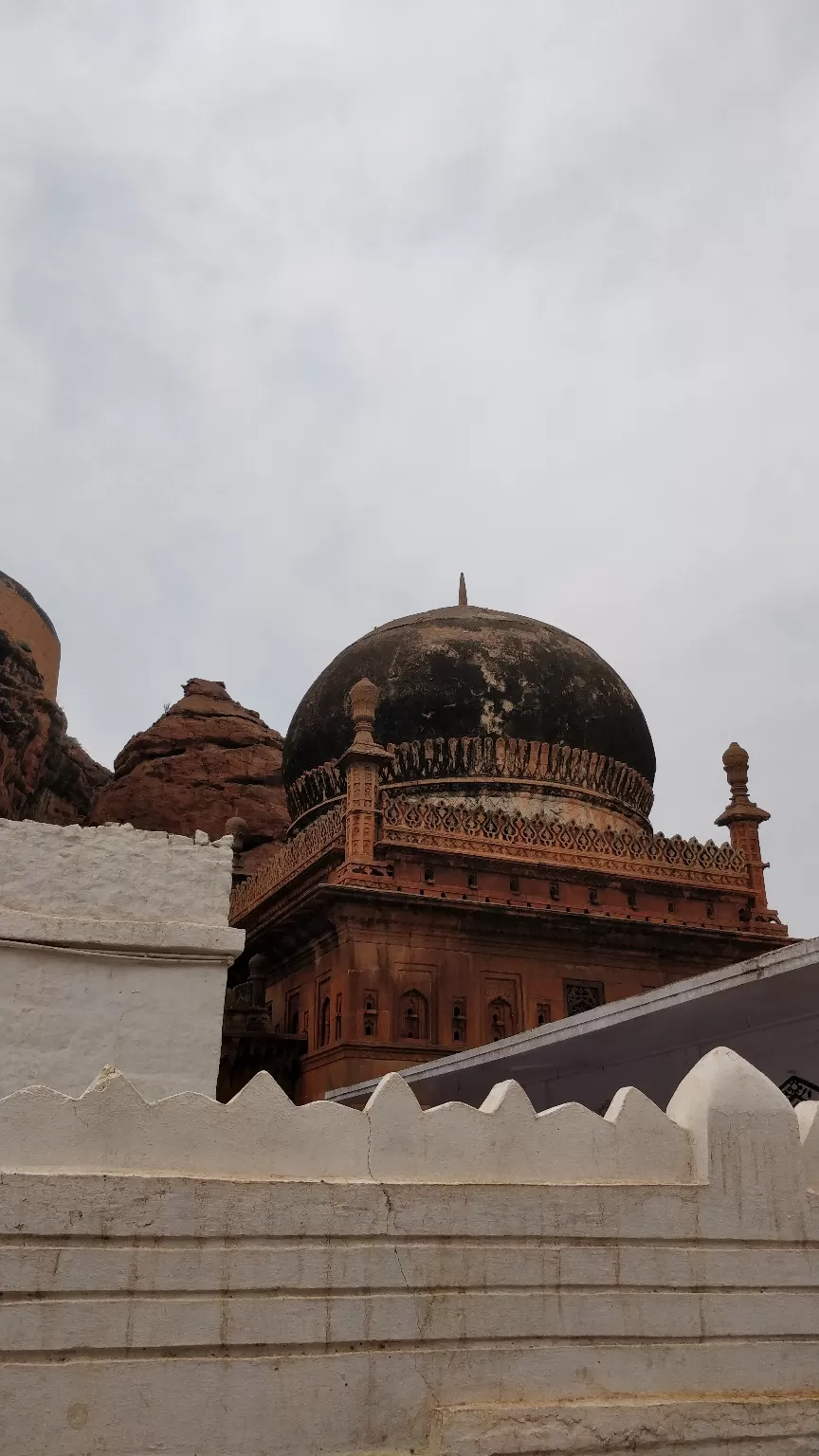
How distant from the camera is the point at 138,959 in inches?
317

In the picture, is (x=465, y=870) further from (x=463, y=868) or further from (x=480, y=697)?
(x=480, y=697)

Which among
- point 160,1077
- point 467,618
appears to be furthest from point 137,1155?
point 467,618

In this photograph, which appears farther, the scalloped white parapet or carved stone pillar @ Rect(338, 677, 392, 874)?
carved stone pillar @ Rect(338, 677, 392, 874)

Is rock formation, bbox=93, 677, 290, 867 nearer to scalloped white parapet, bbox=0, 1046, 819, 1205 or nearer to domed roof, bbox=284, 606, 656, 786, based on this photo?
domed roof, bbox=284, 606, 656, 786

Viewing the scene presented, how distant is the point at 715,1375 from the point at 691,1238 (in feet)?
1.78

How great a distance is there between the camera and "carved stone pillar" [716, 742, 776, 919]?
16.4 meters

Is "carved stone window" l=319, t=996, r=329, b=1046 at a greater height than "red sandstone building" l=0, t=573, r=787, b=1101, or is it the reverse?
"red sandstone building" l=0, t=573, r=787, b=1101

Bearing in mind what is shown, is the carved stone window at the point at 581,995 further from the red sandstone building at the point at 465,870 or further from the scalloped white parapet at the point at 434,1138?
the scalloped white parapet at the point at 434,1138

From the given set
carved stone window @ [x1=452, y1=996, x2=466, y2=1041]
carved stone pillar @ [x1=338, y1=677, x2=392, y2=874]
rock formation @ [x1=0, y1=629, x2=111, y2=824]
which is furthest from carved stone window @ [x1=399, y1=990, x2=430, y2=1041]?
rock formation @ [x1=0, y1=629, x2=111, y2=824]

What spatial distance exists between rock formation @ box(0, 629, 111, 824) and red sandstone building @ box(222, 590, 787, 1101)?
6465mm

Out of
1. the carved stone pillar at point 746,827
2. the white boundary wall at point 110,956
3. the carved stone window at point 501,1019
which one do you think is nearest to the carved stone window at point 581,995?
the carved stone window at point 501,1019

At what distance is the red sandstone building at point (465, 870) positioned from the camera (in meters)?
13.9

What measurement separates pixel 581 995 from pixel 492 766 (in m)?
3.49

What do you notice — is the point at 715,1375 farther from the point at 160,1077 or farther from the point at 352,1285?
the point at 160,1077
